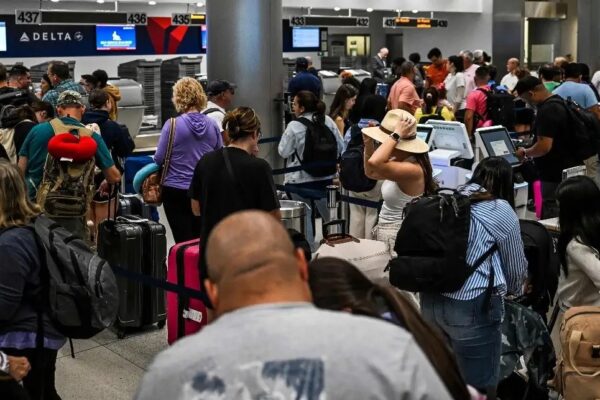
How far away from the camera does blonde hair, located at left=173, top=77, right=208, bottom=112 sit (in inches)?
231

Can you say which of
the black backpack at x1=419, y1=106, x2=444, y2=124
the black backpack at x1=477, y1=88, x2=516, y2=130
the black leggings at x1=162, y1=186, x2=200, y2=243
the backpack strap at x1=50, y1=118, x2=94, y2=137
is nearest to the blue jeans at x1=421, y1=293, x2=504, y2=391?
the black leggings at x1=162, y1=186, x2=200, y2=243

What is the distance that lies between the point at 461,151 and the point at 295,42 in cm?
1280

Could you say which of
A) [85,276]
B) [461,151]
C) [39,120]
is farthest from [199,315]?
[461,151]

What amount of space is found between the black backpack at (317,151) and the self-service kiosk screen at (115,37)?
35.3ft

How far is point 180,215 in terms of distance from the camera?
5.84 meters

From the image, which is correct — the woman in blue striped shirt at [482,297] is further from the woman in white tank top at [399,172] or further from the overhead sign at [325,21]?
the overhead sign at [325,21]

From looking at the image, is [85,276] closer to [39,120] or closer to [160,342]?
[160,342]

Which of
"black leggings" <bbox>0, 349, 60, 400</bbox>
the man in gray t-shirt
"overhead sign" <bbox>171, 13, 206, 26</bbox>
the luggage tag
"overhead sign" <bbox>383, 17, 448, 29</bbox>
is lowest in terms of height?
the luggage tag

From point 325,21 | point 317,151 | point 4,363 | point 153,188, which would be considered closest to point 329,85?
point 325,21

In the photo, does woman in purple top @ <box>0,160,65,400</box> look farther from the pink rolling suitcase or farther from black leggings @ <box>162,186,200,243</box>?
black leggings @ <box>162,186,200,243</box>

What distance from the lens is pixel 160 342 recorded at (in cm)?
564

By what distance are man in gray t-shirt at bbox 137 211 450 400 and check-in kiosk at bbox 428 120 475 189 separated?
5.44m

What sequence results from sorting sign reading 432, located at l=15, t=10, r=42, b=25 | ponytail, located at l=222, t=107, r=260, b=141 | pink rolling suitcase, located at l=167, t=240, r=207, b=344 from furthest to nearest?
1. sign reading 432, located at l=15, t=10, r=42, b=25
2. pink rolling suitcase, located at l=167, t=240, r=207, b=344
3. ponytail, located at l=222, t=107, r=260, b=141

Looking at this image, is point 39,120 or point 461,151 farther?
point 461,151
